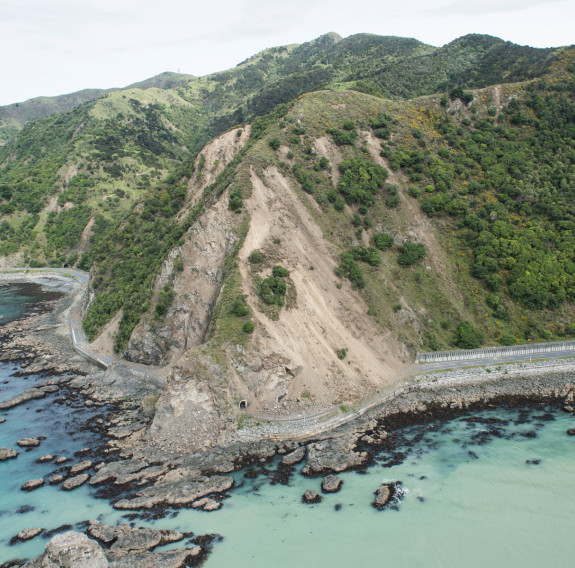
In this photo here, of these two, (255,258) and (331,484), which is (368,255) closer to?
(255,258)

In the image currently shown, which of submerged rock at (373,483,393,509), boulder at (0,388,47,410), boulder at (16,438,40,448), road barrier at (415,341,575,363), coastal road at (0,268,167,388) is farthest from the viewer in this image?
coastal road at (0,268,167,388)

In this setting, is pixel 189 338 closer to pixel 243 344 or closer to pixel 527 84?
pixel 243 344

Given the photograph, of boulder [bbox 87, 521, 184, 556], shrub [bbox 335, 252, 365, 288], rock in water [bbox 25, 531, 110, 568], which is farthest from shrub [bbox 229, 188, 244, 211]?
rock in water [bbox 25, 531, 110, 568]

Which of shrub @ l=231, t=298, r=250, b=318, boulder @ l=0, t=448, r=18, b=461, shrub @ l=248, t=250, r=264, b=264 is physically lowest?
boulder @ l=0, t=448, r=18, b=461

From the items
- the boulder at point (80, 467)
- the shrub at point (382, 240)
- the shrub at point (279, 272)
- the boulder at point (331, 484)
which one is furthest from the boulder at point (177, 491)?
the shrub at point (382, 240)

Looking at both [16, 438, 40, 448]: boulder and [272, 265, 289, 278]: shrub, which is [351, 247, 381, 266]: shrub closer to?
[272, 265, 289, 278]: shrub

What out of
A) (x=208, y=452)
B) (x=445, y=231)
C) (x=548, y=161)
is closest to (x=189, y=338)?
(x=208, y=452)

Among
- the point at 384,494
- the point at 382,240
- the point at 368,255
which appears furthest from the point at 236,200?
the point at 384,494
